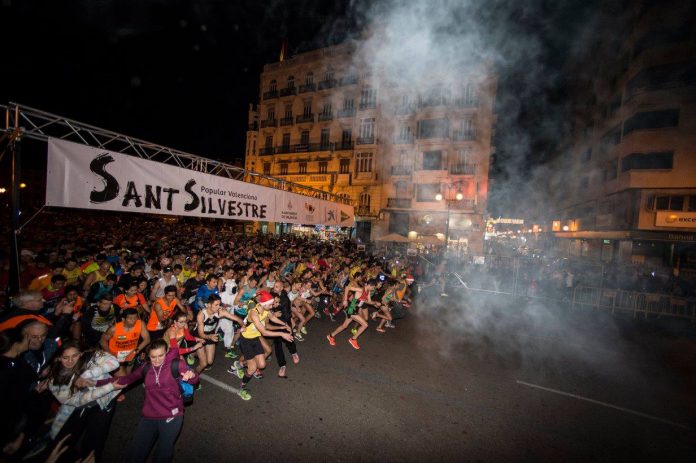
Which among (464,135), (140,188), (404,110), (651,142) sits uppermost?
(404,110)

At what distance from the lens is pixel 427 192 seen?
27.9 m

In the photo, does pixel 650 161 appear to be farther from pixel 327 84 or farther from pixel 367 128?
pixel 327 84

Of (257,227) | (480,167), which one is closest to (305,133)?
(257,227)

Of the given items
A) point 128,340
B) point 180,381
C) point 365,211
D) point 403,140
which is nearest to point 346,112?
point 403,140

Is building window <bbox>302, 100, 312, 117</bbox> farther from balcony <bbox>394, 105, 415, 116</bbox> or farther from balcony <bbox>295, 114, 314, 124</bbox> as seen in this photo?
balcony <bbox>394, 105, 415, 116</bbox>

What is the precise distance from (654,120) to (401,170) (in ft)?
57.2

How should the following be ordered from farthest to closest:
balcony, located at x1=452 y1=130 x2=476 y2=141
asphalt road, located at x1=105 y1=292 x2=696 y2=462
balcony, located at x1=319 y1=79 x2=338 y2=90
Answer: balcony, located at x1=319 y1=79 x2=338 y2=90 → balcony, located at x1=452 y1=130 x2=476 y2=141 → asphalt road, located at x1=105 y1=292 x2=696 y2=462

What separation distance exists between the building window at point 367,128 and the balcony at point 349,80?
410cm

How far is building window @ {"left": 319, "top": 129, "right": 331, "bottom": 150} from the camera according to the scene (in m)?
31.5

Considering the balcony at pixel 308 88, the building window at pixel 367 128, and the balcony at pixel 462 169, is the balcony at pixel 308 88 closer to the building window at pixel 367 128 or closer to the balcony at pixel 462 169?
the building window at pixel 367 128

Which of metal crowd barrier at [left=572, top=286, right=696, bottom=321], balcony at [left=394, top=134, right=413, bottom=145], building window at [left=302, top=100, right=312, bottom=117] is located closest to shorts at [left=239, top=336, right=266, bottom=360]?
metal crowd barrier at [left=572, top=286, right=696, bottom=321]

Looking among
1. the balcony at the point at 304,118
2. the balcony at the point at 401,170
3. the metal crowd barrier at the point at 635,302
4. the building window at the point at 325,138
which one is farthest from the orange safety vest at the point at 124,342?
the balcony at the point at 304,118

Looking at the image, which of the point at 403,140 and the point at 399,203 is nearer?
the point at 403,140

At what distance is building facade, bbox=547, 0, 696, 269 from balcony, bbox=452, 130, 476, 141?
10.1 metres
